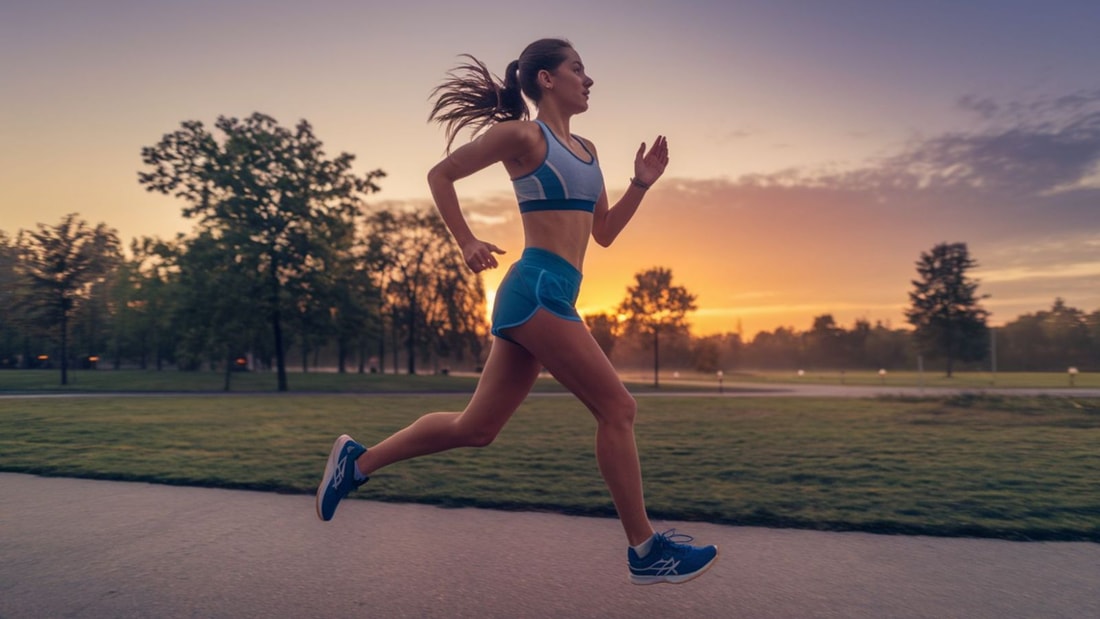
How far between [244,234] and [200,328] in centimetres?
417

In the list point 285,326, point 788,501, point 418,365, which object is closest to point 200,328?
point 285,326

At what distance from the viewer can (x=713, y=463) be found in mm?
7934

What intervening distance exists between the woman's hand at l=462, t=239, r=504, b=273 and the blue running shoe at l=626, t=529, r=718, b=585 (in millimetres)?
1266

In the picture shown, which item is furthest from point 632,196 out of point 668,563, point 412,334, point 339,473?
point 412,334

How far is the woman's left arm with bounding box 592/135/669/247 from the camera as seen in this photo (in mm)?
3561

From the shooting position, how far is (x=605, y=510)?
5152mm

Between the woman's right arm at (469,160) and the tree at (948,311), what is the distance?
78638mm

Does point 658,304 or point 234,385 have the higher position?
point 658,304

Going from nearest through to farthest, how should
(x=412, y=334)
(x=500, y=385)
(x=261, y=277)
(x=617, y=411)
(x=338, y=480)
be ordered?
(x=617, y=411)
(x=500, y=385)
(x=338, y=480)
(x=261, y=277)
(x=412, y=334)

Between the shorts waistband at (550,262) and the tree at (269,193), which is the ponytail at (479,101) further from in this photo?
the tree at (269,193)

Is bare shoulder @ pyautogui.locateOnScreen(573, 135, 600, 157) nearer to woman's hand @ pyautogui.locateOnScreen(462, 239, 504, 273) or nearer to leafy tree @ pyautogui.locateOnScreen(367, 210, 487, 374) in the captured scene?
woman's hand @ pyautogui.locateOnScreen(462, 239, 504, 273)

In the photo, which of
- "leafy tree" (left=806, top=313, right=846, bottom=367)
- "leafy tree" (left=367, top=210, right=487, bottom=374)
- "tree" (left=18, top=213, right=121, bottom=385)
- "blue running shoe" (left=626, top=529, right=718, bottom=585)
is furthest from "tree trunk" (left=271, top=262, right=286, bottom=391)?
"leafy tree" (left=806, top=313, right=846, bottom=367)

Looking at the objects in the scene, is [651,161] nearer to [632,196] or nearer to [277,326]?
[632,196]

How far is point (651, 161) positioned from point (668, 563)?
1829mm
